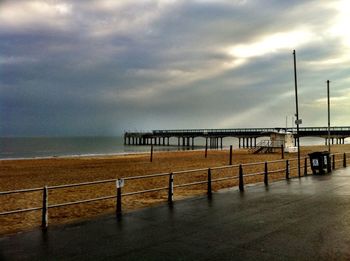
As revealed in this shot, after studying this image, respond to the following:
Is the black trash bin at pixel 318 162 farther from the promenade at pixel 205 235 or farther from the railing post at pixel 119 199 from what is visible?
the railing post at pixel 119 199

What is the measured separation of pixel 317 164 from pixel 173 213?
44.8 ft

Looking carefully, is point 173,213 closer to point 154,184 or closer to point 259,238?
point 259,238

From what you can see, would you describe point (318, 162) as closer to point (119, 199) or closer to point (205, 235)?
point (119, 199)

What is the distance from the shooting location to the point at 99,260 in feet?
19.5

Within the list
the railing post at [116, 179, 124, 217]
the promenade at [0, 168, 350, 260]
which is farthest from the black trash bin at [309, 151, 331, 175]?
the railing post at [116, 179, 124, 217]

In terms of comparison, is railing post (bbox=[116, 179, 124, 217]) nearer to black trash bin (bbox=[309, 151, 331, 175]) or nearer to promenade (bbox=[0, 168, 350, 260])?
promenade (bbox=[0, 168, 350, 260])

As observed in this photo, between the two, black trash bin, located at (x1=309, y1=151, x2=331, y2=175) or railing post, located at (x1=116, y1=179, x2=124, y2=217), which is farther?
black trash bin, located at (x1=309, y1=151, x2=331, y2=175)

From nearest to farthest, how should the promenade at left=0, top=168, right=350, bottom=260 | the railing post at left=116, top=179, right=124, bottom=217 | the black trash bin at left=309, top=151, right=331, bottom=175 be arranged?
the promenade at left=0, top=168, right=350, bottom=260 → the railing post at left=116, top=179, right=124, bottom=217 → the black trash bin at left=309, top=151, right=331, bottom=175

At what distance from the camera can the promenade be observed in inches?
244

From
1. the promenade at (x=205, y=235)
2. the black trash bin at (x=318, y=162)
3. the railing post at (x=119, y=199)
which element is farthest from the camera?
the black trash bin at (x=318, y=162)

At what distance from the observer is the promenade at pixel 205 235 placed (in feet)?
20.3

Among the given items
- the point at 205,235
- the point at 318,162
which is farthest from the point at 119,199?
the point at 318,162

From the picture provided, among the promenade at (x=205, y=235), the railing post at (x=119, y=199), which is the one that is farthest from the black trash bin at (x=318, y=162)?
the railing post at (x=119, y=199)

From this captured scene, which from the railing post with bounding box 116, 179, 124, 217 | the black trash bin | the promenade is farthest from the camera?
the black trash bin
